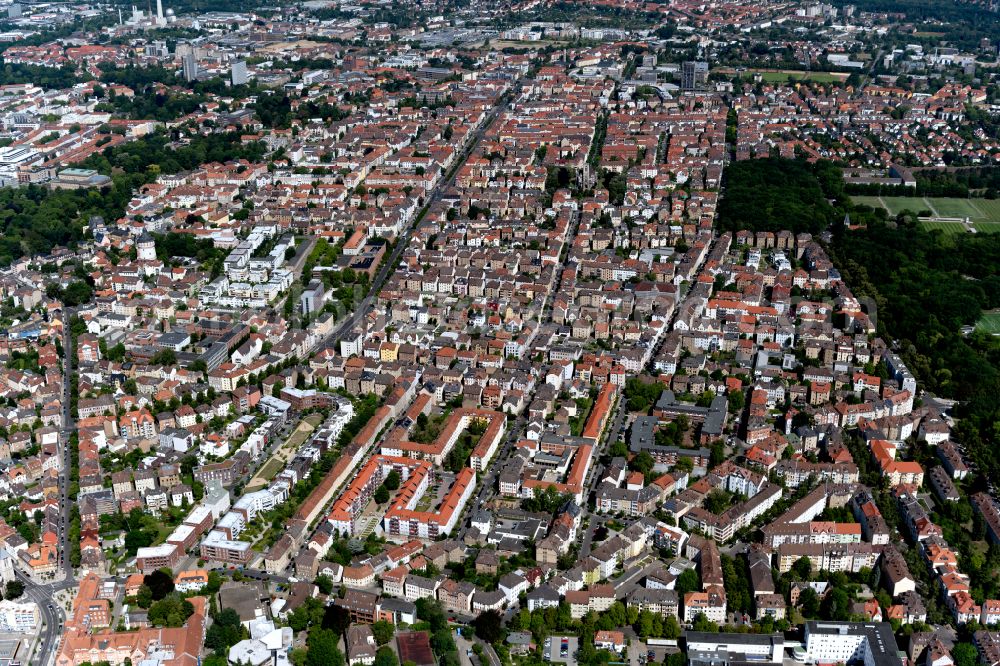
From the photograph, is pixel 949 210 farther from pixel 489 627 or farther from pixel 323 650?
pixel 323 650

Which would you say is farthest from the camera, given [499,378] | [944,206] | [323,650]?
[944,206]

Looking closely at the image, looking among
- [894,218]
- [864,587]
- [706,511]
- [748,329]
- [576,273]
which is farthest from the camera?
[894,218]

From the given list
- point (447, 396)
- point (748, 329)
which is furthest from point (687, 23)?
point (447, 396)

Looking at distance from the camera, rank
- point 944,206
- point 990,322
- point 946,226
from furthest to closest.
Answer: point 944,206, point 946,226, point 990,322

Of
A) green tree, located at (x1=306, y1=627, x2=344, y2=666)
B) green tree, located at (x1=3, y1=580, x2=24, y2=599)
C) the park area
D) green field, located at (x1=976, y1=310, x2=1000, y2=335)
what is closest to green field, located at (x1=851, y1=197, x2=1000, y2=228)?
the park area

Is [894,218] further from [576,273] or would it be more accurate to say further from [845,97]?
[845,97]

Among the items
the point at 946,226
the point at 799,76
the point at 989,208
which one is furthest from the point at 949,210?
the point at 799,76

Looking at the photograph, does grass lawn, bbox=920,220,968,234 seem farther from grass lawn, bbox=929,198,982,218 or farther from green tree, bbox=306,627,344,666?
green tree, bbox=306,627,344,666
